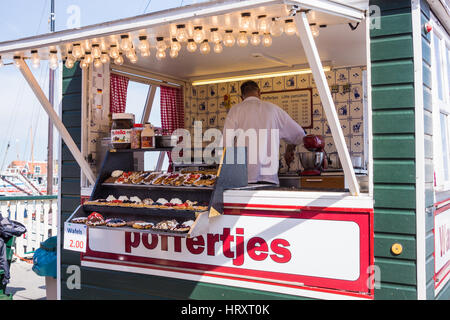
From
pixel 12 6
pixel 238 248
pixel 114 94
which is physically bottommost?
pixel 238 248

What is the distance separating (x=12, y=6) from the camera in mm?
45938

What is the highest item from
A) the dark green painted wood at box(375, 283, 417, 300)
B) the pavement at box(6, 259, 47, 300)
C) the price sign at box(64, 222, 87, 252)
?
the price sign at box(64, 222, 87, 252)

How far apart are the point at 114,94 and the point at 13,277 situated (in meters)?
3.05

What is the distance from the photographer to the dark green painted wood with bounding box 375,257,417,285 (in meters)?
3.08

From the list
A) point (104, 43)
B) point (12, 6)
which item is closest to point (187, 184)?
point (104, 43)

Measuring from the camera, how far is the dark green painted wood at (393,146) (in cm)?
310

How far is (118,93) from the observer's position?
5617 mm

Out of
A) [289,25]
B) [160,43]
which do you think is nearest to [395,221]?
[289,25]

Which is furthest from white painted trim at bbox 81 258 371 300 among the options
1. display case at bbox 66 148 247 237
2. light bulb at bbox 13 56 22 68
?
light bulb at bbox 13 56 22 68

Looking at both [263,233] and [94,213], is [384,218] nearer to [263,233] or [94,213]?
[263,233]

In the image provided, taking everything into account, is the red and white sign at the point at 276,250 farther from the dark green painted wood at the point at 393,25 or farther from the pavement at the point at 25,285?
the pavement at the point at 25,285

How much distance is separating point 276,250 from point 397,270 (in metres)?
0.86

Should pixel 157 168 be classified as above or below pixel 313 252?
above

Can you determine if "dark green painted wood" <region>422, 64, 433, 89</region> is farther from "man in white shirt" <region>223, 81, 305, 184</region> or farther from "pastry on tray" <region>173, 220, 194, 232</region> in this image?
"pastry on tray" <region>173, 220, 194, 232</region>
